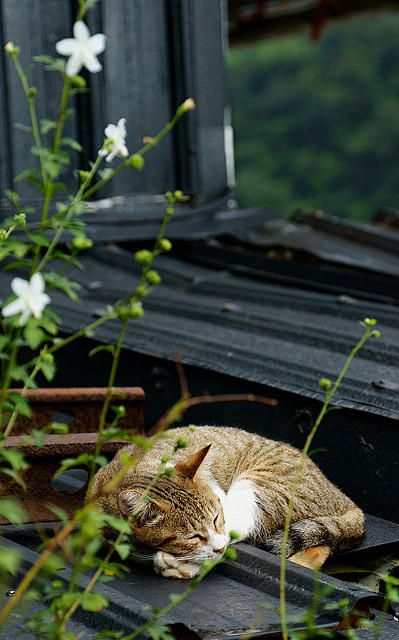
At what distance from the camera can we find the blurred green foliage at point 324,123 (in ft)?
72.9

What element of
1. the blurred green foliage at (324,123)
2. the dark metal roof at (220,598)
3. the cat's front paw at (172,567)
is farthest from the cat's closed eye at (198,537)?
the blurred green foliage at (324,123)

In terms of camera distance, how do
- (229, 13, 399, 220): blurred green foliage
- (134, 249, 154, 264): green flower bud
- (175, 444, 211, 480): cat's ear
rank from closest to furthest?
(134, 249, 154, 264): green flower bud
(175, 444, 211, 480): cat's ear
(229, 13, 399, 220): blurred green foliage

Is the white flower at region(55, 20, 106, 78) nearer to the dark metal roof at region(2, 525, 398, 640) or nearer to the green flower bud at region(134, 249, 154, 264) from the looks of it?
the green flower bud at region(134, 249, 154, 264)

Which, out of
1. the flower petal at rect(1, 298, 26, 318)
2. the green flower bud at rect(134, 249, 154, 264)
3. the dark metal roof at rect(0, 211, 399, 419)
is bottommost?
the dark metal roof at rect(0, 211, 399, 419)

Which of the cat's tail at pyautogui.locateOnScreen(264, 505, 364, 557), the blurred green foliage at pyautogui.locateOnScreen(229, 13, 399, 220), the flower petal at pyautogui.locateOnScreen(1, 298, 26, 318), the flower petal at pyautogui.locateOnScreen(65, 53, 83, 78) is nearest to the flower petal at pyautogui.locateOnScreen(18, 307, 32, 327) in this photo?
the flower petal at pyautogui.locateOnScreen(1, 298, 26, 318)

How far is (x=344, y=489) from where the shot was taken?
255 centimetres

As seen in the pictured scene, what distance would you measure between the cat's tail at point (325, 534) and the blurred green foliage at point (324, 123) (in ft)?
63.8

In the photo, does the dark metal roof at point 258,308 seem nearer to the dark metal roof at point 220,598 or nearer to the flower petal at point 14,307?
the dark metal roof at point 220,598

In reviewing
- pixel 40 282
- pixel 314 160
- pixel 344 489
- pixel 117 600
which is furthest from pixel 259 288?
pixel 314 160

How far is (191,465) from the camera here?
240cm

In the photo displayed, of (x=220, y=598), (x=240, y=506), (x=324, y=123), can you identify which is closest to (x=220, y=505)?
(x=240, y=506)

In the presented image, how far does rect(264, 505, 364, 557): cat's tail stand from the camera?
2.25m

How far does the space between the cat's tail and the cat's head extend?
191 mm

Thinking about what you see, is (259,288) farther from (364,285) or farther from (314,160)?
(314,160)
